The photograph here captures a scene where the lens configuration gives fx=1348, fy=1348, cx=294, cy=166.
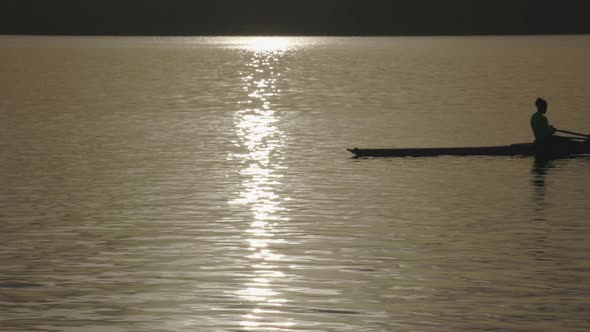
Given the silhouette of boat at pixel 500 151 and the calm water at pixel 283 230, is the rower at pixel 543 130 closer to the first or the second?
the silhouette of boat at pixel 500 151

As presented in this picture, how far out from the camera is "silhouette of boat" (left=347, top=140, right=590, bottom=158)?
32.2m

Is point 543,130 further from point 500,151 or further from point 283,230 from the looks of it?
point 283,230

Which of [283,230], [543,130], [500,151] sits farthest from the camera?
[500,151]

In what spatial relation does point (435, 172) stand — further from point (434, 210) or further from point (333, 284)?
point (333, 284)

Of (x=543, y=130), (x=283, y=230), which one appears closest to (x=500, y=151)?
(x=543, y=130)

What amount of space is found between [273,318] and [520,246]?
621cm

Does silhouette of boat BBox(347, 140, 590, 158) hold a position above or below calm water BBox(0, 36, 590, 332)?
above

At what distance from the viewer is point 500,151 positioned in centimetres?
3262

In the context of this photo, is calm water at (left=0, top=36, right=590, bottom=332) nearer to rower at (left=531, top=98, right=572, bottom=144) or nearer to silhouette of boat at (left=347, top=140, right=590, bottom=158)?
silhouette of boat at (left=347, top=140, right=590, bottom=158)

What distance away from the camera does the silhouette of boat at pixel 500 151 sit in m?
32.2

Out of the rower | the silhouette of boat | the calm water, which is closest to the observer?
the calm water

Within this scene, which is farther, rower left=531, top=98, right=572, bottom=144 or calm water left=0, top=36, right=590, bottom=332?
rower left=531, top=98, right=572, bottom=144

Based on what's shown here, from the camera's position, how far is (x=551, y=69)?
106062 millimetres

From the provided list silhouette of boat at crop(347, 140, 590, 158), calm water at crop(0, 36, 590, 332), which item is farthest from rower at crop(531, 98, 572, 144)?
calm water at crop(0, 36, 590, 332)
